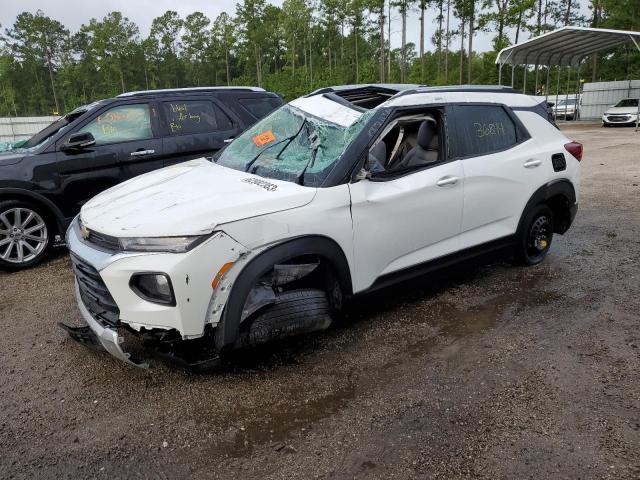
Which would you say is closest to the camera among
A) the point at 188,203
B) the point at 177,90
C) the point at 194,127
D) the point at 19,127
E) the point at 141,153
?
the point at 188,203

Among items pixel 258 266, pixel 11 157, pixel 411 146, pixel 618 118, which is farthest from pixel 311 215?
pixel 618 118

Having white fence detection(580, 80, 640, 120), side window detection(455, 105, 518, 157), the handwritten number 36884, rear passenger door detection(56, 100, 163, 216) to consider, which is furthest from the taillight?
white fence detection(580, 80, 640, 120)

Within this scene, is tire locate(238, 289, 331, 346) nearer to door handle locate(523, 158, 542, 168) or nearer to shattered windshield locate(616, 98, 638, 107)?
door handle locate(523, 158, 542, 168)

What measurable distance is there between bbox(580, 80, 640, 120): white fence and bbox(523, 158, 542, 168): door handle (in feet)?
93.3

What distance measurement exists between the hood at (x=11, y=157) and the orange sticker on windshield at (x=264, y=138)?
2990 mm

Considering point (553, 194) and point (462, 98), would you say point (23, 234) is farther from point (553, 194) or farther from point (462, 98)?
point (553, 194)

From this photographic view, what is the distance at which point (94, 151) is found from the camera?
18.1 feet

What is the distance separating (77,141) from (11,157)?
0.68 m

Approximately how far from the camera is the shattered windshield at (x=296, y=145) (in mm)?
3219

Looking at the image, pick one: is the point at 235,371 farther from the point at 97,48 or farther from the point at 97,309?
the point at 97,48

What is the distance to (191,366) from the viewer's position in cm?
266

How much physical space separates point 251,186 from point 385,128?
41.4 inches

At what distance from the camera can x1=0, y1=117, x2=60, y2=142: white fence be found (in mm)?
19406

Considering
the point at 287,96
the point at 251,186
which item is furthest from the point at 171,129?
the point at 287,96
